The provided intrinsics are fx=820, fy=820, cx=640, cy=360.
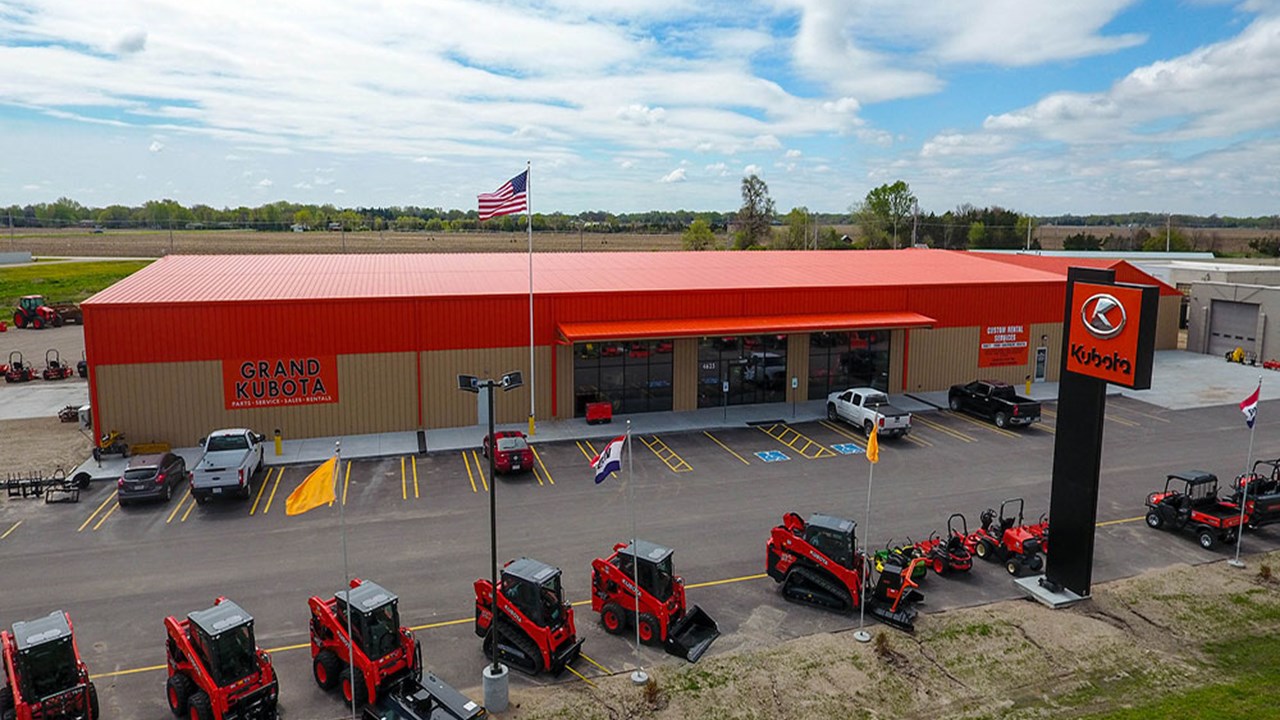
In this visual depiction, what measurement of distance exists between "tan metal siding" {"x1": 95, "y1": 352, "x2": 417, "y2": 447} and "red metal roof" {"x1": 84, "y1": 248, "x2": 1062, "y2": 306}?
2606 millimetres

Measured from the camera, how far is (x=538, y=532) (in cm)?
2209

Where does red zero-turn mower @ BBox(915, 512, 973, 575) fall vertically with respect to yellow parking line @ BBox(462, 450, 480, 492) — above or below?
above

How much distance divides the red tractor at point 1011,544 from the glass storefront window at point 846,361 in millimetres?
17270

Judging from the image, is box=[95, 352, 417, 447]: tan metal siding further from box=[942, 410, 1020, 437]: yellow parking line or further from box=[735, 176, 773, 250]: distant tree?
box=[735, 176, 773, 250]: distant tree

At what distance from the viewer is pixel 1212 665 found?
15.8 metres

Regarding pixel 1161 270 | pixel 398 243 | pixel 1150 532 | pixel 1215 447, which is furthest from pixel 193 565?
pixel 398 243

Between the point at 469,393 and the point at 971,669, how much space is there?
21742 mm

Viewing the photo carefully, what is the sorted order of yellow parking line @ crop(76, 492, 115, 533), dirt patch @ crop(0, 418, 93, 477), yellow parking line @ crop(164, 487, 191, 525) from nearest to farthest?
1. yellow parking line @ crop(76, 492, 115, 533)
2. yellow parking line @ crop(164, 487, 191, 525)
3. dirt patch @ crop(0, 418, 93, 477)

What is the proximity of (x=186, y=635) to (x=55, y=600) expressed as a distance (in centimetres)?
647

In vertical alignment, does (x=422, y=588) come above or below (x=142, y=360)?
below

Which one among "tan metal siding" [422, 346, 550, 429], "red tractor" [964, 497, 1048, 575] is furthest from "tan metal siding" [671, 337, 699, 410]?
"red tractor" [964, 497, 1048, 575]

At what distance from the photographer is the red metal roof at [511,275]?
3225 cm

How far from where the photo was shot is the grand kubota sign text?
30.3m

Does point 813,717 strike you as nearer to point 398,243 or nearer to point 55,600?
point 55,600
